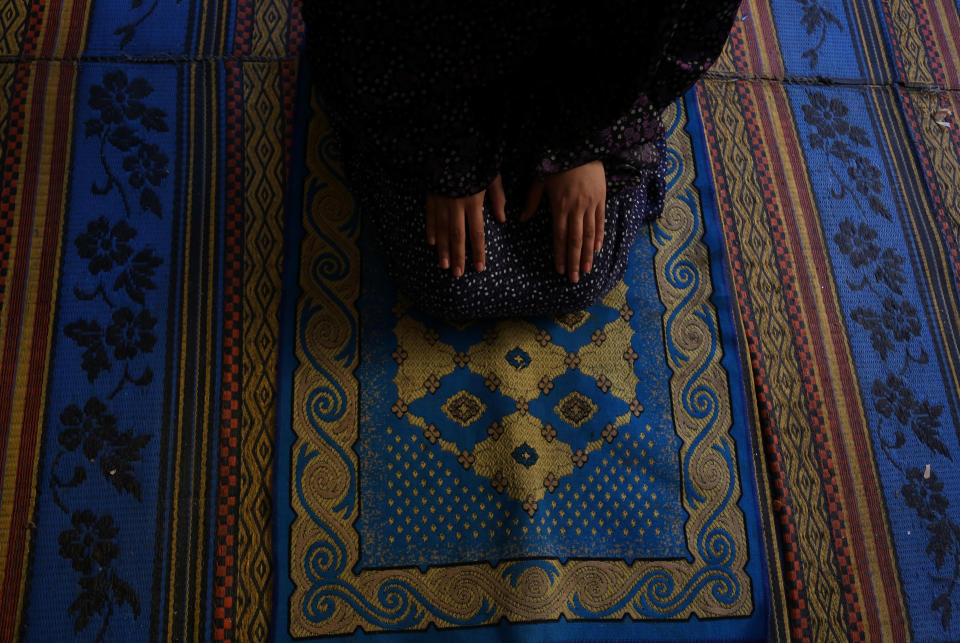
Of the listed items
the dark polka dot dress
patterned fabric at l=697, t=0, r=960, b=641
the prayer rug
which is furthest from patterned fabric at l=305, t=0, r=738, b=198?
patterned fabric at l=697, t=0, r=960, b=641

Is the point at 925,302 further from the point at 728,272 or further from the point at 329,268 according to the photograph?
the point at 329,268

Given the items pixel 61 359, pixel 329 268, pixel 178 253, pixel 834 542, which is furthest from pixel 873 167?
pixel 61 359

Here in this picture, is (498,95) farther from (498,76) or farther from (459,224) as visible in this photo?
(459,224)

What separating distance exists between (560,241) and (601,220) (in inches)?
2.3

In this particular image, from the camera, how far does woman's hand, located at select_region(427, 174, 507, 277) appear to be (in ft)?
2.64

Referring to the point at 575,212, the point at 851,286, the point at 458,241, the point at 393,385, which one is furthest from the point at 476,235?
the point at 851,286

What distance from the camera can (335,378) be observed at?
0.96 meters

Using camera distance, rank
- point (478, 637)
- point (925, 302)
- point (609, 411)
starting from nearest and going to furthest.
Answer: point (478, 637), point (609, 411), point (925, 302)

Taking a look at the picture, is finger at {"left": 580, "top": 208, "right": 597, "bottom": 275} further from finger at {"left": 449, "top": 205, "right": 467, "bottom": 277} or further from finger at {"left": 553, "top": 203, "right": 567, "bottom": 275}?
finger at {"left": 449, "top": 205, "right": 467, "bottom": 277}

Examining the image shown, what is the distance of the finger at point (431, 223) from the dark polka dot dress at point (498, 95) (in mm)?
19

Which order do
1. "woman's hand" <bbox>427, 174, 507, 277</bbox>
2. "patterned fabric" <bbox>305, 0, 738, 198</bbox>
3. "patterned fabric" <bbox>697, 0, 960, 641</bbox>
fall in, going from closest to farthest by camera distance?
"patterned fabric" <bbox>305, 0, 738, 198</bbox>
"woman's hand" <bbox>427, 174, 507, 277</bbox>
"patterned fabric" <bbox>697, 0, 960, 641</bbox>

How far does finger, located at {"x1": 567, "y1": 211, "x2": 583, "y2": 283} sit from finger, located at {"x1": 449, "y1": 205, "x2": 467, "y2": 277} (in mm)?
133

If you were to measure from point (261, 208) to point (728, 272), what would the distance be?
715mm

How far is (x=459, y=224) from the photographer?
0.81 m
